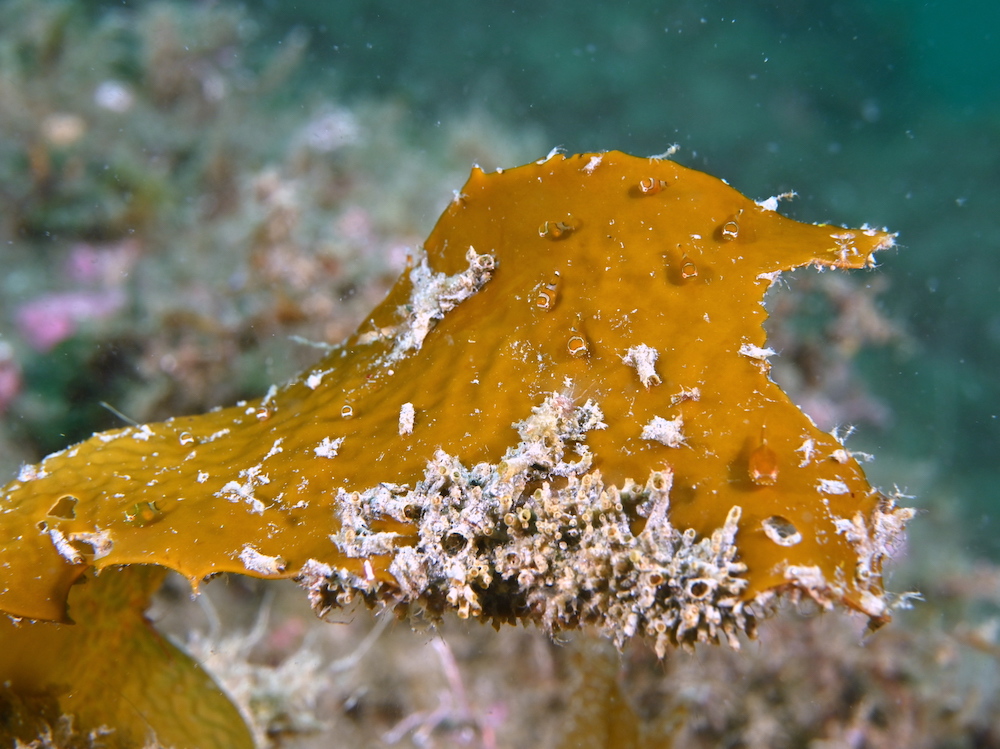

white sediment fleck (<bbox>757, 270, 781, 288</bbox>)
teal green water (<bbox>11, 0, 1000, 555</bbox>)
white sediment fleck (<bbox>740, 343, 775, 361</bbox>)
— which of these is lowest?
white sediment fleck (<bbox>740, 343, 775, 361</bbox>)

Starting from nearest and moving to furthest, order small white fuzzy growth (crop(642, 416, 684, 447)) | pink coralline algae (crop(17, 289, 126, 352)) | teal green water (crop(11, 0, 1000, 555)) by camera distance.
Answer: small white fuzzy growth (crop(642, 416, 684, 447))
pink coralline algae (crop(17, 289, 126, 352))
teal green water (crop(11, 0, 1000, 555))

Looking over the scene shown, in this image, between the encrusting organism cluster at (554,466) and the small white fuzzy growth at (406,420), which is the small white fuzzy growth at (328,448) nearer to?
the encrusting organism cluster at (554,466)

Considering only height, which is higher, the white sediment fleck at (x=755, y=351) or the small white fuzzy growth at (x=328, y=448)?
the white sediment fleck at (x=755, y=351)

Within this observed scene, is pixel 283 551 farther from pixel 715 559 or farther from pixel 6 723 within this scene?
pixel 6 723

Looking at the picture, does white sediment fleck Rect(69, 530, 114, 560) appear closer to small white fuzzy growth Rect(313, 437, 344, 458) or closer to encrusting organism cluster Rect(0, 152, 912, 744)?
encrusting organism cluster Rect(0, 152, 912, 744)

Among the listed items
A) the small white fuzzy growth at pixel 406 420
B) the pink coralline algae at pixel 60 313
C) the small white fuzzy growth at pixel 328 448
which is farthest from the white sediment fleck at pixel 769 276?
the pink coralline algae at pixel 60 313

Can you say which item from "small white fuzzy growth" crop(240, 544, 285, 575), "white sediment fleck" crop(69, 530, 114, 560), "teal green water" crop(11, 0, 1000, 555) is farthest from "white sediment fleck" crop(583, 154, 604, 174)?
"teal green water" crop(11, 0, 1000, 555)

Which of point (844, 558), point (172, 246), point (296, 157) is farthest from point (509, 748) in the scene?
point (296, 157)
